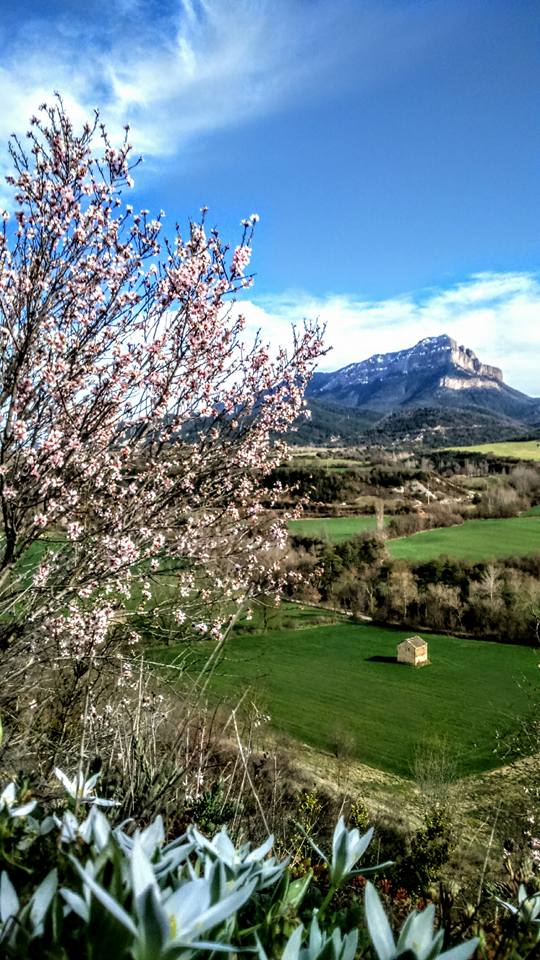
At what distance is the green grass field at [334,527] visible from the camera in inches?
2734

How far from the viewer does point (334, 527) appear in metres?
74.2

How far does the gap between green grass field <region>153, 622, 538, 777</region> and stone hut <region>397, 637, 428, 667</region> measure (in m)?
0.86

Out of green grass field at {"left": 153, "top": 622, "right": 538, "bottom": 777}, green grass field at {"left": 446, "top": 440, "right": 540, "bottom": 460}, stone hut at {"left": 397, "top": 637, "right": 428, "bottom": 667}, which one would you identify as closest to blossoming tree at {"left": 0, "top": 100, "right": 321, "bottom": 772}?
green grass field at {"left": 153, "top": 622, "right": 538, "bottom": 777}

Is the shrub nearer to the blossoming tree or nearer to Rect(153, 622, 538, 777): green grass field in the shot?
the blossoming tree

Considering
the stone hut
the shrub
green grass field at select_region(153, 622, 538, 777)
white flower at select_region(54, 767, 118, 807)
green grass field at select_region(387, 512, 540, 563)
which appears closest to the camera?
the shrub

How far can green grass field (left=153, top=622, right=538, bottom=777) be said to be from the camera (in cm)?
3625

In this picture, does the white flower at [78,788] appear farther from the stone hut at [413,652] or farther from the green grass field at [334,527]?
the green grass field at [334,527]

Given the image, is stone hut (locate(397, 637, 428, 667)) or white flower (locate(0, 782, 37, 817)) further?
stone hut (locate(397, 637, 428, 667))

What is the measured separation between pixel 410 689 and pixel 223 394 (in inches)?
1742

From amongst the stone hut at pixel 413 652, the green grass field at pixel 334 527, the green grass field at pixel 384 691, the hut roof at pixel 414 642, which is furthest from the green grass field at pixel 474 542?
the stone hut at pixel 413 652

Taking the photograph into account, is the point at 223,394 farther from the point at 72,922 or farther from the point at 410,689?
the point at 410,689

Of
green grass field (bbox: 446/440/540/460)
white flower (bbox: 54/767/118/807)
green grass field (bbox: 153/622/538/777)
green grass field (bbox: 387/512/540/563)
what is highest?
green grass field (bbox: 446/440/540/460)

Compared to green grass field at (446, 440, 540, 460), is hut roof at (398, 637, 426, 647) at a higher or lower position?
lower

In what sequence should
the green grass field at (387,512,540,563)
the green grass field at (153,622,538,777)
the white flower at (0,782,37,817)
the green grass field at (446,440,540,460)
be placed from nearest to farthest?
1. the white flower at (0,782,37,817)
2. the green grass field at (153,622,538,777)
3. the green grass field at (387,512,540,563)
4. the green grass field at (446,440,540,460)
